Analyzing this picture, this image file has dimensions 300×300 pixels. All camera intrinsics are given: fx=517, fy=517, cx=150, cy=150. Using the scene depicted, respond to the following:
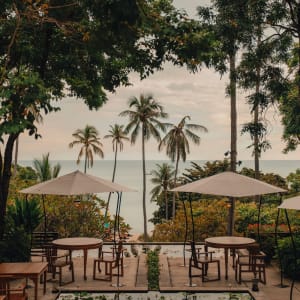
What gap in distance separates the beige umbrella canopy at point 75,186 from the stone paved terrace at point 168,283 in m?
1.89

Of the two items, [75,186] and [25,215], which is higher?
[75,186]

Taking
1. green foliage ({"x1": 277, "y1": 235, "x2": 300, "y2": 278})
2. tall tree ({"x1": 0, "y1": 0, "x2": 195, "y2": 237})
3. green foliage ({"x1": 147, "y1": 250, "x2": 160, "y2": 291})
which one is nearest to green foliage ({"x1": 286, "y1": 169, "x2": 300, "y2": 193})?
tall tree ({"x1": 0, "y1": 0, "x2": 195, "y2": 237})

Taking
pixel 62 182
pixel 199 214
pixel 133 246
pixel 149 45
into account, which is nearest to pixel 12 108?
pixel 62 182

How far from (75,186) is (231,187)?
3.27 m

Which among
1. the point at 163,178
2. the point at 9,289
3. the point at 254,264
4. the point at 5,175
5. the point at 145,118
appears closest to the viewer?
the point at 9,289

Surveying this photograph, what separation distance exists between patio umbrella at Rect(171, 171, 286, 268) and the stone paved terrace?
6.14 feet

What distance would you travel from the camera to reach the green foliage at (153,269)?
10320mm

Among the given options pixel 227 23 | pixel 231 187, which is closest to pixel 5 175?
pixel 231 187

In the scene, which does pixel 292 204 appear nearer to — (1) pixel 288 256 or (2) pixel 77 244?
(1) pixel 288 256

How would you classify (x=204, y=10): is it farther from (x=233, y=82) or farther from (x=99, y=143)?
(x=99, y=143)

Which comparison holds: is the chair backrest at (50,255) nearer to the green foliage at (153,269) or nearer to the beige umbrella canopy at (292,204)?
the green foliage at (153,269)

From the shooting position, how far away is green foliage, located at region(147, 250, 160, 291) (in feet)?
33.9

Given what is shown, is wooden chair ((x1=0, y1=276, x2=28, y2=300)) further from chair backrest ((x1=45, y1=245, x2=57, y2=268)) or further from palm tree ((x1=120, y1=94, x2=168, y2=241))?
palm tree ((x1=120, y1=94, x2=168, y2=241))

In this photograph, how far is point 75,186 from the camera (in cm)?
1091
